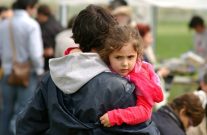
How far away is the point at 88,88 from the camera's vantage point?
317 centimetres

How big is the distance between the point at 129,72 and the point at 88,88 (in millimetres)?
208

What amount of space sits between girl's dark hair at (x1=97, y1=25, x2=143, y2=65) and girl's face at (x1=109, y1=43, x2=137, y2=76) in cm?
2

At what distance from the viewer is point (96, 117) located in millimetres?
3154

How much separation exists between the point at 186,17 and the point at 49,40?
117 feet

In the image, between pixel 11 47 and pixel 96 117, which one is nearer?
pixel 96 117

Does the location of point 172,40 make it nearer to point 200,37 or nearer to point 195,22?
point 200,37

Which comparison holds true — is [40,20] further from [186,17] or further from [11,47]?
[186,17]

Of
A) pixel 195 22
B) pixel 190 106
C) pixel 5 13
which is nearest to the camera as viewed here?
pixel 190 106

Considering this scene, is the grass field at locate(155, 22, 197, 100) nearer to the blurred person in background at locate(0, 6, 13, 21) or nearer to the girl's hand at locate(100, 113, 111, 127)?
the blurred person in background at locate(0, 6, 13, 21)

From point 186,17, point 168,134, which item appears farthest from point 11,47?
point 186,17

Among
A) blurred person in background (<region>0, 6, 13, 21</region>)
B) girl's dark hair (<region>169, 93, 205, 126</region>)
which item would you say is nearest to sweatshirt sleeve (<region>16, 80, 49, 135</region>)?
girl's dark hair (<region>169, 93, 205, 126</region>)

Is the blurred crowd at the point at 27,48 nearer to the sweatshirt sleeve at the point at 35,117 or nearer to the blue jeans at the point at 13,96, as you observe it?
the blue jeans at the point at 13,96

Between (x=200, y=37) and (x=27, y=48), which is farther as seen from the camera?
(x=200, y=37)

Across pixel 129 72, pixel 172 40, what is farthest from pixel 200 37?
pixel 172 40
